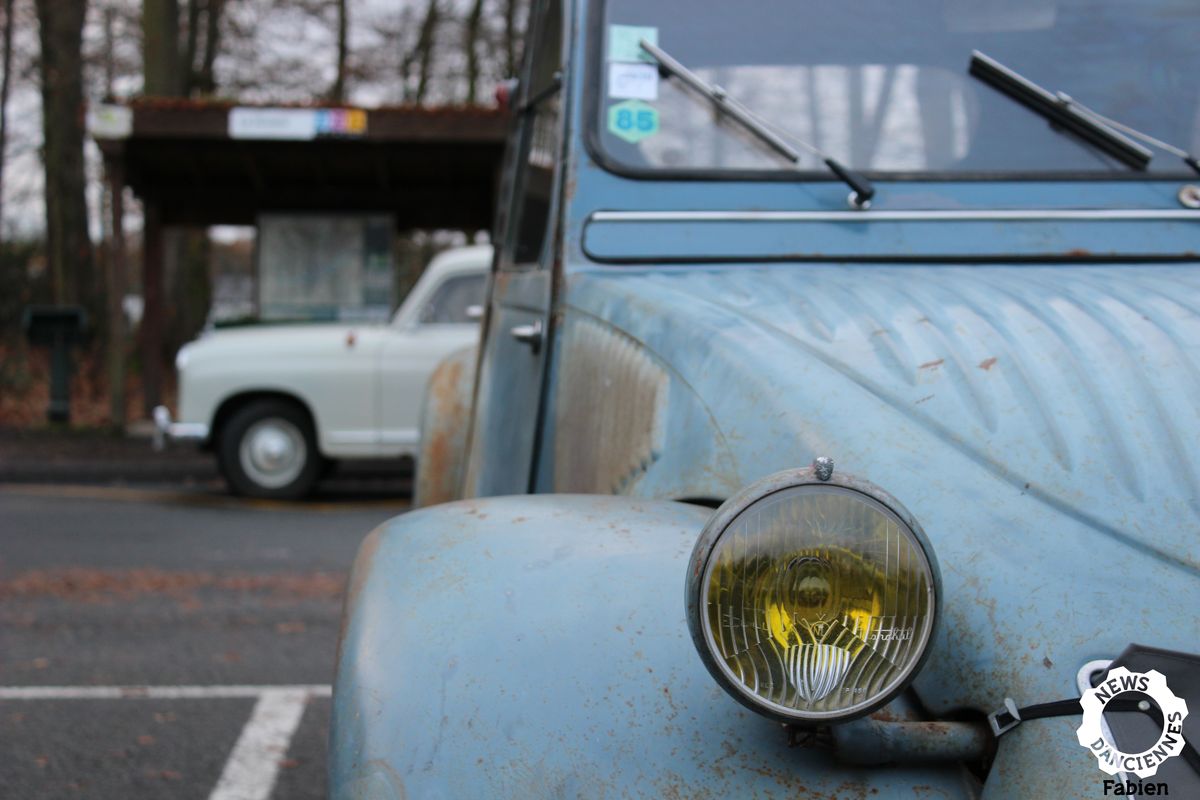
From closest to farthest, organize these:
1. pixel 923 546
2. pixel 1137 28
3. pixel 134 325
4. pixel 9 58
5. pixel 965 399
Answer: pixel 923 546
pixel 965 399
pixel 1137 28
pixel 9 58
pixel 134 325

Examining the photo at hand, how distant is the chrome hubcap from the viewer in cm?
1017

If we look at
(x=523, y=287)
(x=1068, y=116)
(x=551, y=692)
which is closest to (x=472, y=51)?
(x=523, y=287)

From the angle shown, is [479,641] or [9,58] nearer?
[479,641]

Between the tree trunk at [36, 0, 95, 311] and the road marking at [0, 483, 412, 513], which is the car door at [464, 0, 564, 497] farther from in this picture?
the tree trunk at [36, 0, 95, 311]

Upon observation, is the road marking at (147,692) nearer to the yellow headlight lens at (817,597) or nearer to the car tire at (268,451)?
the yellow headlight lens at (817,597)

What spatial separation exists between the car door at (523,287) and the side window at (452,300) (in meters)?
6.30

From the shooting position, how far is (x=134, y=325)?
22.3 metres

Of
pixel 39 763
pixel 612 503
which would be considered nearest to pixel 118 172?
pixel 39 763

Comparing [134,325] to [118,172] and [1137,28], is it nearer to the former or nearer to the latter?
[118,172]

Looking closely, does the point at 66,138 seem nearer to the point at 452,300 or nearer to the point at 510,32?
the point at 510,32

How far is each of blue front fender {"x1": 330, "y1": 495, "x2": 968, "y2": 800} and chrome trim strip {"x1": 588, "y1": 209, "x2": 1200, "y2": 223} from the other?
3.09 feet

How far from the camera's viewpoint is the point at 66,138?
17500 millimetres

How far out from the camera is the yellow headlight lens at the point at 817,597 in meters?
1.30

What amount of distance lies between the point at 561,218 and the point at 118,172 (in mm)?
10898
